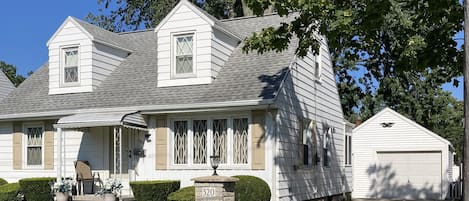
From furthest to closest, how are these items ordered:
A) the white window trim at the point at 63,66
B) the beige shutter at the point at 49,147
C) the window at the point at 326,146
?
the window at the point at 326,146 < the white window trim at the point at 63,66 < the beige shutter at the point at 49,147

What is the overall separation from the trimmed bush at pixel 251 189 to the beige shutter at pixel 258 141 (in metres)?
0.56

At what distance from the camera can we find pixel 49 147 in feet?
57.0

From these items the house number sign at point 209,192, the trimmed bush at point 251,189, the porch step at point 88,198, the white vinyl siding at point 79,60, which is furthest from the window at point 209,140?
the white vinyl siding at point 79,60

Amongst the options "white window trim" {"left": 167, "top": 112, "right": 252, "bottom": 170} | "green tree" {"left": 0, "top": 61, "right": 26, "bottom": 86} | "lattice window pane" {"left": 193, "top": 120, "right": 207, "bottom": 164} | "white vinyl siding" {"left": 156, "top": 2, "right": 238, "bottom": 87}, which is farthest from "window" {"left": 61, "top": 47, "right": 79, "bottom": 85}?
"green tree" {"left": 0, "top": 61, "right": 26, "bottom": 86}

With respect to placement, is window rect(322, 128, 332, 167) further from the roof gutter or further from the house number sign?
the house number sign

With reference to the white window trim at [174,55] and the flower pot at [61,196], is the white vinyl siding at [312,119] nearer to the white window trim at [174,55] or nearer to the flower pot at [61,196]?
the white window trim at [174,55]

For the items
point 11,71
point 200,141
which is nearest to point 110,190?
point 200,141

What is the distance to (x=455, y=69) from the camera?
45.1ft

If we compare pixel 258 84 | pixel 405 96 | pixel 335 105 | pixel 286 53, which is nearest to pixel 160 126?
pixel 258 84

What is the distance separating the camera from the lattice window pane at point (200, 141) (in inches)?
607

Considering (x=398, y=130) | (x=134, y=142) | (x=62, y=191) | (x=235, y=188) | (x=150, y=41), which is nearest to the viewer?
(x=235, y=188)

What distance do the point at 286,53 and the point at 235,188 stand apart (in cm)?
469

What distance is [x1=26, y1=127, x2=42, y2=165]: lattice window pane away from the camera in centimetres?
1762

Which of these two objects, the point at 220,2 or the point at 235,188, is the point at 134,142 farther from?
the point at 220,2
